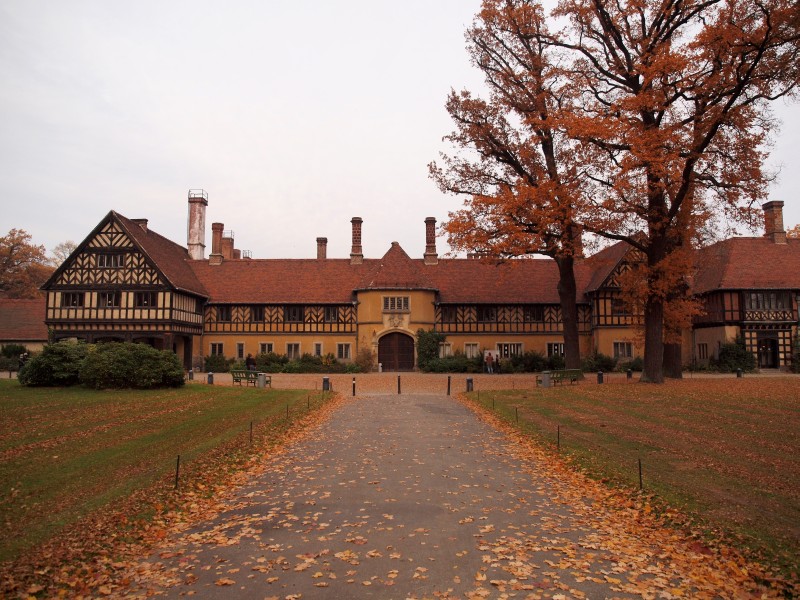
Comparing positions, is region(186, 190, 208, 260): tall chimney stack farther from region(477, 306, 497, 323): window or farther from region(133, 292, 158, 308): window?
region(477, 306, 497, 323): window

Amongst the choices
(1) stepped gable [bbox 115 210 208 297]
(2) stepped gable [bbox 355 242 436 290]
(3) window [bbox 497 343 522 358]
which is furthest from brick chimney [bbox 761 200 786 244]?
(1) stepped gable [bbox 115 210 208 297]

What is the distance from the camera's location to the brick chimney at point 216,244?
44688 millimetres

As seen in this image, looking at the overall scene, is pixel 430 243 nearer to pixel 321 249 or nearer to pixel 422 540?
pixel 321 249

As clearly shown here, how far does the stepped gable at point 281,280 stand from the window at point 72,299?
821cm

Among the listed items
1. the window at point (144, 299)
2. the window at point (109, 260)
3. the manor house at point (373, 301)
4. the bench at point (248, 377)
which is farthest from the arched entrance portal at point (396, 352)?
the window at point (109, 260)

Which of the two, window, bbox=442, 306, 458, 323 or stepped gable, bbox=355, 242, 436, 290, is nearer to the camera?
stepped gable, bbox=355, 242, 436, 290

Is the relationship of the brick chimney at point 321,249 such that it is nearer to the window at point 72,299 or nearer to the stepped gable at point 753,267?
the window at point 72,299

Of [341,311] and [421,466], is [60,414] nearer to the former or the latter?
[421,466]

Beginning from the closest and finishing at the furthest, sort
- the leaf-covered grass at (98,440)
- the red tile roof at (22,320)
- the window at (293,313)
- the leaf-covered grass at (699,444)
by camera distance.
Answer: the leaf-covered grass at (699,444) < the leaf-covered grass at (98,440) < the window at (293,313) < the red tile roof at (22,320)

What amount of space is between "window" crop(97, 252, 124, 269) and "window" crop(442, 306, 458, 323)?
2168cm

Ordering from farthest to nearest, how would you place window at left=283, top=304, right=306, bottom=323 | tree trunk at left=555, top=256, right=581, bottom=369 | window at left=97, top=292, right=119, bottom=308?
window at left=283, top=304, right=306, bottom=323 < window at left=97, top=292, right=119, bottom=308 < tree trunk at left=555, top=256, right=581, bottom=369

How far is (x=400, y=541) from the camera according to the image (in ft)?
22.7

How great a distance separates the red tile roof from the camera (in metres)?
43.5

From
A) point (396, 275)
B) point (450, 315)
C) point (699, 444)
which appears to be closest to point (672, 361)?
point (450, 315)
